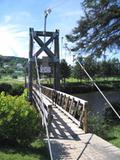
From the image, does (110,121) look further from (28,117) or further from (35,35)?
(28,117)

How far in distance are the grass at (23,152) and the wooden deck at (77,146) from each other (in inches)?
11.4

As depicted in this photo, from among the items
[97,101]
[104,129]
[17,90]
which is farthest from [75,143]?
[17,90]

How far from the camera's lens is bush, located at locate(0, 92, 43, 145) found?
31.2 feet

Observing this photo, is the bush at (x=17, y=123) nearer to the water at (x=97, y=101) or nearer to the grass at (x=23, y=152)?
the grass at (x=23, y=152)

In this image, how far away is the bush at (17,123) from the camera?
9516 millimetres

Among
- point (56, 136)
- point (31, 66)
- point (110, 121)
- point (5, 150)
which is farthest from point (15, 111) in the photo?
point (31, 66)

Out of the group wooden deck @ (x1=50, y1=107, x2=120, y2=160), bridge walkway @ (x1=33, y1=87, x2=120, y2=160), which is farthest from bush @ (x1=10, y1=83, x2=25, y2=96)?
wooden deck @ (x1=50, y1=107, x2=120, y2=160)

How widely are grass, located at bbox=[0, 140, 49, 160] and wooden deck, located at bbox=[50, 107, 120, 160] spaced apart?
29cm

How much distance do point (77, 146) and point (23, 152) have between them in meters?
1.87

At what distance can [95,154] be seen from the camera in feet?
31.4

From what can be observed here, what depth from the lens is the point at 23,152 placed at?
9.30m

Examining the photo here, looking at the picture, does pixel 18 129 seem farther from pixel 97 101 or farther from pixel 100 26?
pixel 97 101

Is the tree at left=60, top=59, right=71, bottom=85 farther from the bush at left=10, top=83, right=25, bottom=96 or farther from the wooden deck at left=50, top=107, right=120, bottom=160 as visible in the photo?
the wooden deck at left=50, top=107, right=120, bottom=160

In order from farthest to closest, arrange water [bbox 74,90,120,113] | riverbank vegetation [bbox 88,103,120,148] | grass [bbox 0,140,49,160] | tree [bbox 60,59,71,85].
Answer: tree [bbox 60,59,71,85] → water [bbox 74,90,120,113] → riverbank vegetation [bbox 88,103,120,148] → grass [bbox 0,140,49,160]
